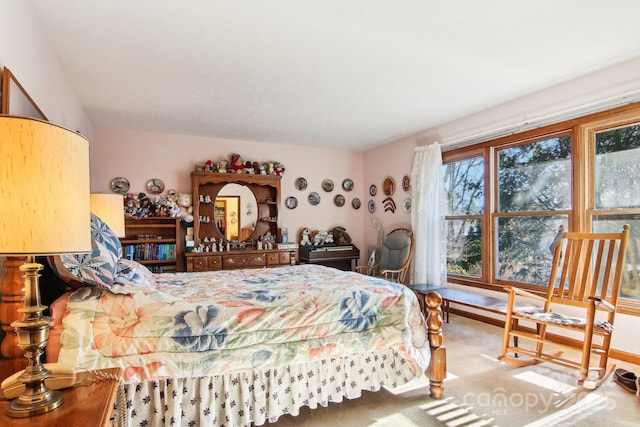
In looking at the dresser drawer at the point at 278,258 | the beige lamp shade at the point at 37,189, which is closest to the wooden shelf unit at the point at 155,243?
the dresser drawer at the point at 278,258

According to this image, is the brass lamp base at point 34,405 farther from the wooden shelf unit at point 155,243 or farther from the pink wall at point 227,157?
the pink wall at point 227,157

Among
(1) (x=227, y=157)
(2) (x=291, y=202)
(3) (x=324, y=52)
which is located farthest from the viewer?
(2) (x=291, y=202)

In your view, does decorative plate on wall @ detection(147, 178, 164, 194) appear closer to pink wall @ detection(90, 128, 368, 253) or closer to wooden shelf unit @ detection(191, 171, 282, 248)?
pink wall @ detection(90, 128, 368, 253)

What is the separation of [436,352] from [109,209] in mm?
2757

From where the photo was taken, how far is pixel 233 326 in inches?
66.3

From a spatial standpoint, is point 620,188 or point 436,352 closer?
point 436,352

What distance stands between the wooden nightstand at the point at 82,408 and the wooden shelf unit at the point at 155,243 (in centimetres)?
332

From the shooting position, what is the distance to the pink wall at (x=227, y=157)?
14.3ft

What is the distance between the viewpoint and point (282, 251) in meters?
4.88

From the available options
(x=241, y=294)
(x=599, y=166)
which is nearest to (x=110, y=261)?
(x=241, y=294)

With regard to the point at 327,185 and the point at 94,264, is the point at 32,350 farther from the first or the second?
the point at 327,185

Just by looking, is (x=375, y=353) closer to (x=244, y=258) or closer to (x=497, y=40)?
(x=497, y=40)

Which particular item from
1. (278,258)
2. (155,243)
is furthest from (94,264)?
(278,258)

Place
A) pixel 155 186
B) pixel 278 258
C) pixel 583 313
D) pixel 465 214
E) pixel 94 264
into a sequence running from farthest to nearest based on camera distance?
pixel 278 258 < pixel 155 186 < pixel 465 214 < pixel 583 313 < pixel 94 264
